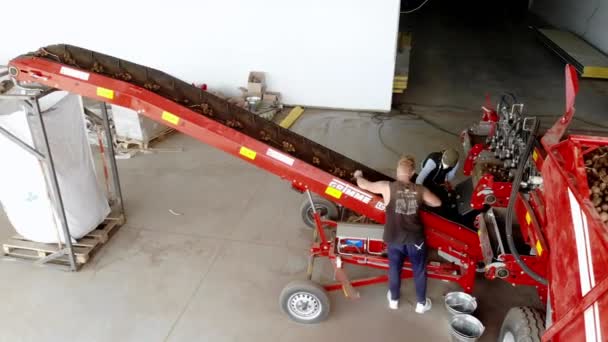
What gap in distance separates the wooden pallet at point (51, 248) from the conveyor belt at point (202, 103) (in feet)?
5.85

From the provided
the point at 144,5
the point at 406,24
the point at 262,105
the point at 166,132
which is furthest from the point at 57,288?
the point at 406,24

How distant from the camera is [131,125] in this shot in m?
6.80

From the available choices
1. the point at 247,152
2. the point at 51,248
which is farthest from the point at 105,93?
the point at 51,248

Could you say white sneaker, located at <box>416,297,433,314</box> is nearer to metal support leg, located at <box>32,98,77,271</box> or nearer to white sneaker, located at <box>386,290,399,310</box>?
white sneaker, located at <box>386,290,399,310</box>

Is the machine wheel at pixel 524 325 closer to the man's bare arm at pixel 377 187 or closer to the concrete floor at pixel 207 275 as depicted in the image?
the concrete floor at pixel 207 275

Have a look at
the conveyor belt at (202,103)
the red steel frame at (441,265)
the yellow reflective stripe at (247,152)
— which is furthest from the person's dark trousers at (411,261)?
the yellow reflective stripe at (247,152)

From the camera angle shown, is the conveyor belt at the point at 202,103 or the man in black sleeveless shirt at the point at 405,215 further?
the conveyor belt at the point at 202,103

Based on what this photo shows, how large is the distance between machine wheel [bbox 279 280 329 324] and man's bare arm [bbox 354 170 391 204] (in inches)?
35.3

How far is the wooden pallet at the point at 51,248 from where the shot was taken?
Answer: 15.0ft

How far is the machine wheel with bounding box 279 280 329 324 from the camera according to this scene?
3828 mm

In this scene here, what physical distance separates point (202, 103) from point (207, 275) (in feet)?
5.35

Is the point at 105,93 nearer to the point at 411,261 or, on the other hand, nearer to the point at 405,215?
the point at 405,215

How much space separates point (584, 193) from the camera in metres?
2.58

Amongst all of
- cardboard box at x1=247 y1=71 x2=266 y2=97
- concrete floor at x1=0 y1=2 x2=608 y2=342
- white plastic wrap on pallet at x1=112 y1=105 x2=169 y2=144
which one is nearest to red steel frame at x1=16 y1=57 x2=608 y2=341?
concrete floor at x1=0 y1=2 x2=608 y2=342
